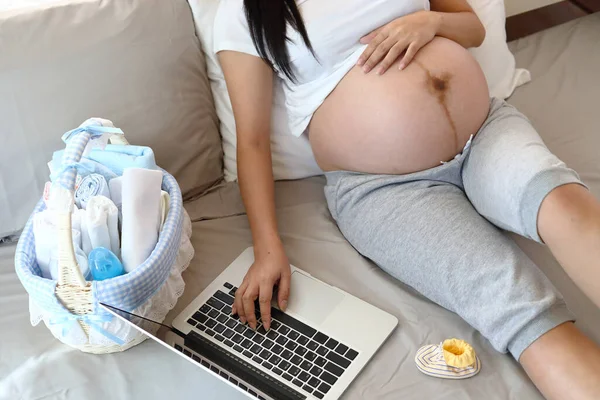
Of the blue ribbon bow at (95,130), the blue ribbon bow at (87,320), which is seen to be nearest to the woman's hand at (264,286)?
the blue ribbon bow at (87,320)

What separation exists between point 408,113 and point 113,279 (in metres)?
0.57

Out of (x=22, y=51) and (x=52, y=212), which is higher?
(x=22, y=51)

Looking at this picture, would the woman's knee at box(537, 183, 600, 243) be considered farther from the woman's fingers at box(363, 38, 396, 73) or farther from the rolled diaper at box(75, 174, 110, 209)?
the rolled diaper at box(75, 174, 110, 209)

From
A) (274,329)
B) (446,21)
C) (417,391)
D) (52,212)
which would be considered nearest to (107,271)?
(52,212)

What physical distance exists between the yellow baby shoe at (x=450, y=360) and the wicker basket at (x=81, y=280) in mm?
431

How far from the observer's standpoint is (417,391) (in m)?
0.93

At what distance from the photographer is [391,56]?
3.60 ft

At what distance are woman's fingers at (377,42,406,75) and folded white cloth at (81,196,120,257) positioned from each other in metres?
0.53

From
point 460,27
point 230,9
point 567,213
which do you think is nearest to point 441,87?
point 460,27

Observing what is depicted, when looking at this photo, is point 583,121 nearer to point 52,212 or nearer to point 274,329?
point 274,329

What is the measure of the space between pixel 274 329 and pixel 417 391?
25cm

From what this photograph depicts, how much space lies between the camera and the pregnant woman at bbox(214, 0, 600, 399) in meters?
0.92

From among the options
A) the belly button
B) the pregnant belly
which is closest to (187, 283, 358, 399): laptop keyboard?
the pregnant belly

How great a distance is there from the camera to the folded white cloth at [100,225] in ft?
2.99
